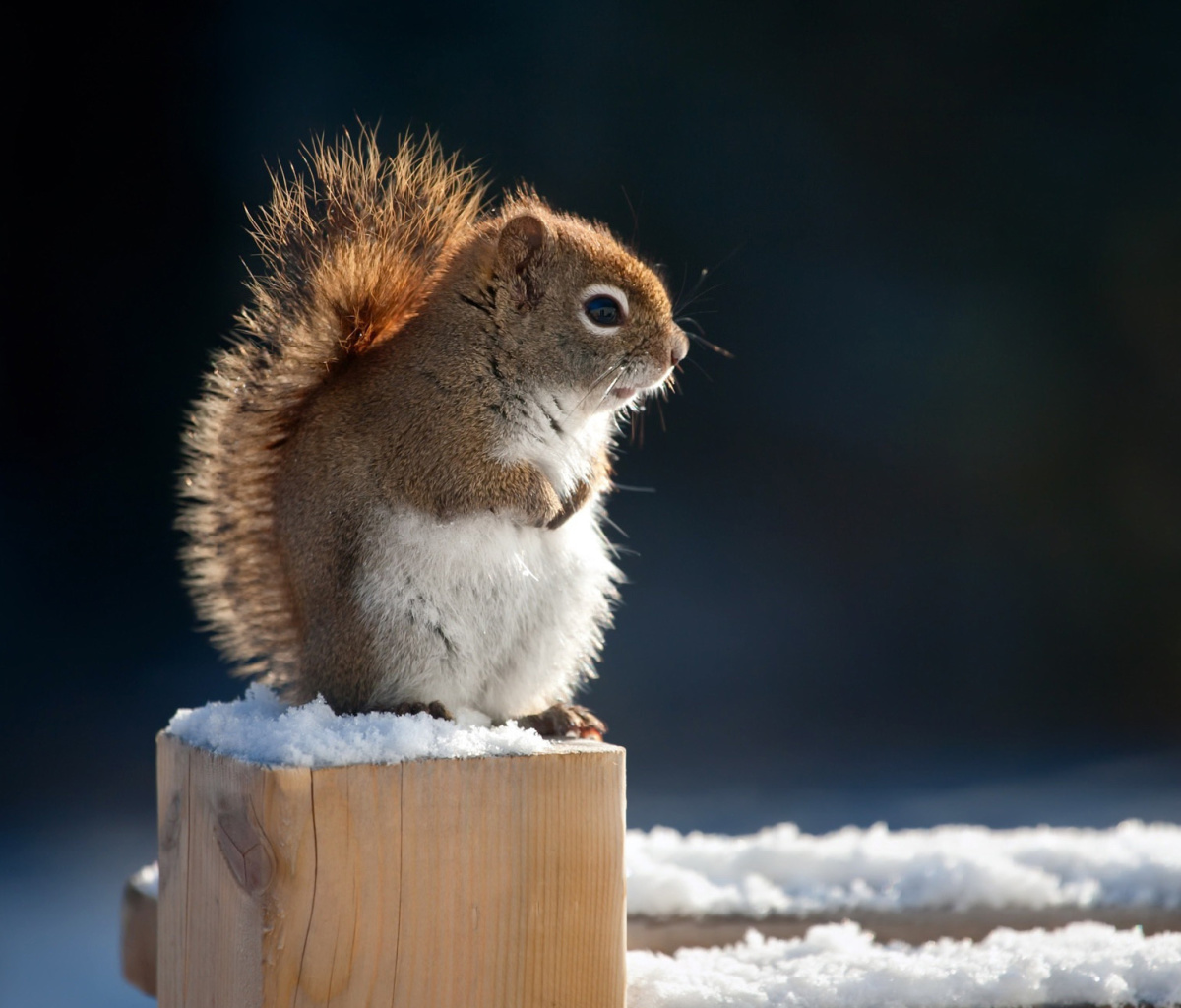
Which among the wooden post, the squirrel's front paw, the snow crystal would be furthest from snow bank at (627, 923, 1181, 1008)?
the snow crystal

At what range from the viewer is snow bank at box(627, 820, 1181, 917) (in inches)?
62.6

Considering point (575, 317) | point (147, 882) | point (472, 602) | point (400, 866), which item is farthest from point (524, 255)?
point (147, 882)

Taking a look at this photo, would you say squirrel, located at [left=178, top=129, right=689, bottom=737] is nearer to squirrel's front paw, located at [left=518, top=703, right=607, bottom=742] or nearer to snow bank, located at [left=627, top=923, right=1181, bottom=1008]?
squirrel's front paw, located at [left=518, top=703, right=607, bottom=742]

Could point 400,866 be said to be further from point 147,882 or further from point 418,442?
point 147,882

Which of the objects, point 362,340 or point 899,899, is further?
point 899,899

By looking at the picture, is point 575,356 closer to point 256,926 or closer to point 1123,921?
point 256,926

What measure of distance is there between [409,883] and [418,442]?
39 cm

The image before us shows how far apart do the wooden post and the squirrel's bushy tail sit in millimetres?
292

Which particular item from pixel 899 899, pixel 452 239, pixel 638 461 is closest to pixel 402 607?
pixel 452 239

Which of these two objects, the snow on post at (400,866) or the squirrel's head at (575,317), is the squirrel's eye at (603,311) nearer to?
the squirrel's head at (575,317)

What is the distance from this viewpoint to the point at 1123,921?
1.55 meters

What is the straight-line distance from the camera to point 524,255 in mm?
1229

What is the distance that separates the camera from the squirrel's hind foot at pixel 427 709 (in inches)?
44.9

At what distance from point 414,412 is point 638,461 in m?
1.76
